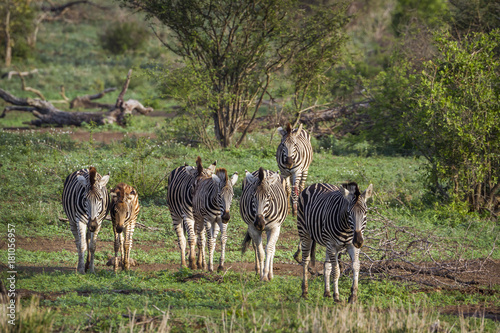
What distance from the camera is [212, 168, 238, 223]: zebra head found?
8.67 metres

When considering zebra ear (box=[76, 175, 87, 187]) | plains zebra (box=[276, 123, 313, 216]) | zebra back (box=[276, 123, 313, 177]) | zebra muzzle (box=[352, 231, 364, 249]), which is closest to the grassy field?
zebra muzzle (box=[352, 231, 364, 249])

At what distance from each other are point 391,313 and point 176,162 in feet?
35.5

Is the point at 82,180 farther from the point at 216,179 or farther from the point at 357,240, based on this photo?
the point at 357,240

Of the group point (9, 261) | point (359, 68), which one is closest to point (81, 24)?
point (359, 68)

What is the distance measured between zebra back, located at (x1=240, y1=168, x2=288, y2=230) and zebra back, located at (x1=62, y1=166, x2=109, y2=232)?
7.67ft

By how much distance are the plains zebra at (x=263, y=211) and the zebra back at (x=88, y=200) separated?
234cm

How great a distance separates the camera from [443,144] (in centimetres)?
1302

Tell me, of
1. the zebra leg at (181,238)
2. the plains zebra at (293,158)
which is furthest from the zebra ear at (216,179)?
the plains zebra at (293,158)

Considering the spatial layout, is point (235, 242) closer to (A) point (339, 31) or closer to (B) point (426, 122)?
(B) point (426, 122)

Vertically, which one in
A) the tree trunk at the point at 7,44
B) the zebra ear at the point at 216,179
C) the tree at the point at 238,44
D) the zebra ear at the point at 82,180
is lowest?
the zebra ear at the point at 82,180

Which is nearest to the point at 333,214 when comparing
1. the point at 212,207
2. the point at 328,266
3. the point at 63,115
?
the point at 328,266

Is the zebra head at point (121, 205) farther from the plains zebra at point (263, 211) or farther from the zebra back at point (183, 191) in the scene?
the plains zebra at point (263, 211)

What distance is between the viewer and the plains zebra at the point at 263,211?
8.32 m

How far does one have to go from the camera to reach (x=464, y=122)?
12.5 m
